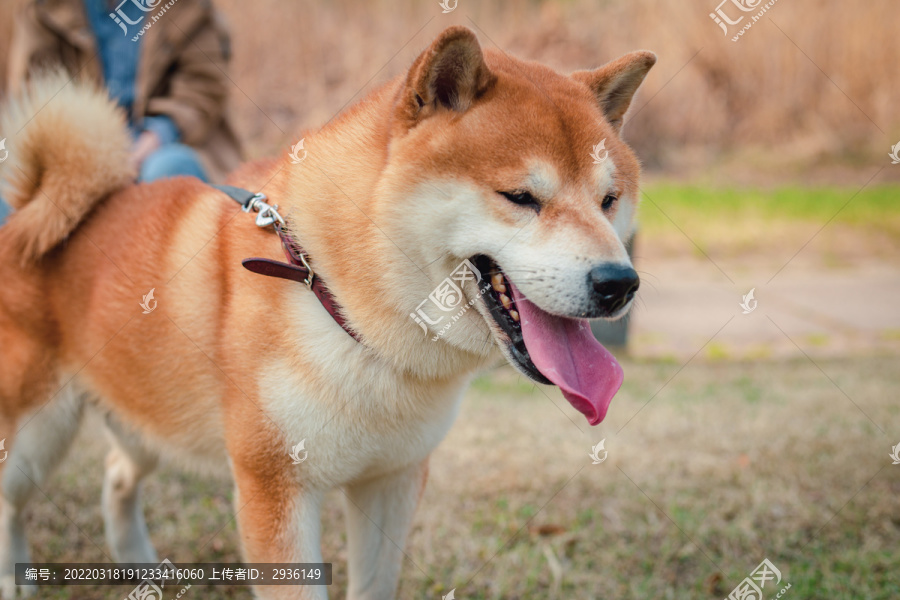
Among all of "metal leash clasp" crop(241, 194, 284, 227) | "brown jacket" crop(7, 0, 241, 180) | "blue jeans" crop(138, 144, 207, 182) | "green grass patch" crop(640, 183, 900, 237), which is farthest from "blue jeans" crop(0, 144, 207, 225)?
"green grass patch" crop(640, 183, 900, 237)

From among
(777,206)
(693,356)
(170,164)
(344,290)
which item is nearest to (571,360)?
(344,290)

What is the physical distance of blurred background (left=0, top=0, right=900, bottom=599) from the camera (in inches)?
112

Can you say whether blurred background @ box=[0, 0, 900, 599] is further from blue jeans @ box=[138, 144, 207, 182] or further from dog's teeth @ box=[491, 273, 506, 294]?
blue jeans @ box=[138, 144, 207, 182]

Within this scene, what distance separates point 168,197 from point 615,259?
1.54 metres

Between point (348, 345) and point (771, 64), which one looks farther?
point (771, 64)

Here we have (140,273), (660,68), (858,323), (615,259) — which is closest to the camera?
(615,259)

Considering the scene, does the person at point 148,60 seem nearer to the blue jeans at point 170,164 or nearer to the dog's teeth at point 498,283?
the blue jeans at point 170,164

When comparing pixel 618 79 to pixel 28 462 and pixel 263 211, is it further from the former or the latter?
pixel 28 462

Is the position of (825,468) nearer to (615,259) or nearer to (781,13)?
(615,259)

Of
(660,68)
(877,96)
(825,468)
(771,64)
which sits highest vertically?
(825,468)

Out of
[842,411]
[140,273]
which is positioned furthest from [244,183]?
[842,411]

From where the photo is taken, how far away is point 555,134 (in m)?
1.83

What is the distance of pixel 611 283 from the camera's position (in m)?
1.70

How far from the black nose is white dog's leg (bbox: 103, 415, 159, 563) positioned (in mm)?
1868
